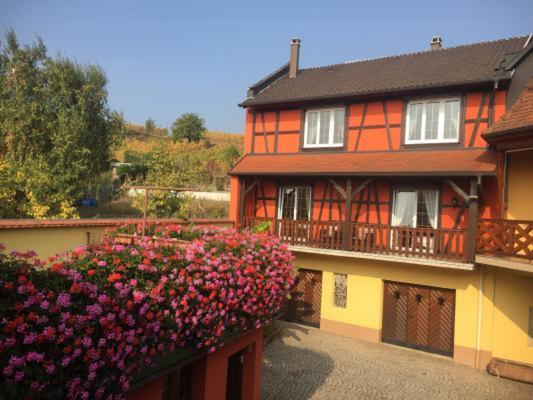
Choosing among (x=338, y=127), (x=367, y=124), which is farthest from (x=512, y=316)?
(x=338, y=127)

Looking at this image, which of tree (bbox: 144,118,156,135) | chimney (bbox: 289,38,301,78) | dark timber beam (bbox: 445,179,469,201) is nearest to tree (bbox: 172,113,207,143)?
tree (bbox: 144,118,156,135)

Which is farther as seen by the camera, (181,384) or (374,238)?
(374,238)

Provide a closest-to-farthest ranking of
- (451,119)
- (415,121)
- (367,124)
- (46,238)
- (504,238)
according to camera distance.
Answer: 1. (46,238)
2. (504,238)
3. (451,119)
4. (415,121)
5. (367,124)

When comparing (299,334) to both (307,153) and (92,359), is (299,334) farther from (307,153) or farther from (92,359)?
(92,359)

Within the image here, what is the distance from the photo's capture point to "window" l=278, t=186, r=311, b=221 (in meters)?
14.5

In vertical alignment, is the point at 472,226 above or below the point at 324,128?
below

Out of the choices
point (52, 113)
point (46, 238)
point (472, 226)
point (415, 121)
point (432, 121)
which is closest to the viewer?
point (46, 238)

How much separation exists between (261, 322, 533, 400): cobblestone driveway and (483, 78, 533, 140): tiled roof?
6.49 m

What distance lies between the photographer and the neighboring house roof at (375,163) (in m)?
11.0

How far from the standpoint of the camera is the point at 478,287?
36.3 ft

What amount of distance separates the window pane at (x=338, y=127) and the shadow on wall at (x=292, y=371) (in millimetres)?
7185

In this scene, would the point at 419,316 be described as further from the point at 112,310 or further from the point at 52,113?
the point at 52,113

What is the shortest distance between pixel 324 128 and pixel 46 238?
9790 millimetres

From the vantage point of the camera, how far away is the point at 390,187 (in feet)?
42.2
